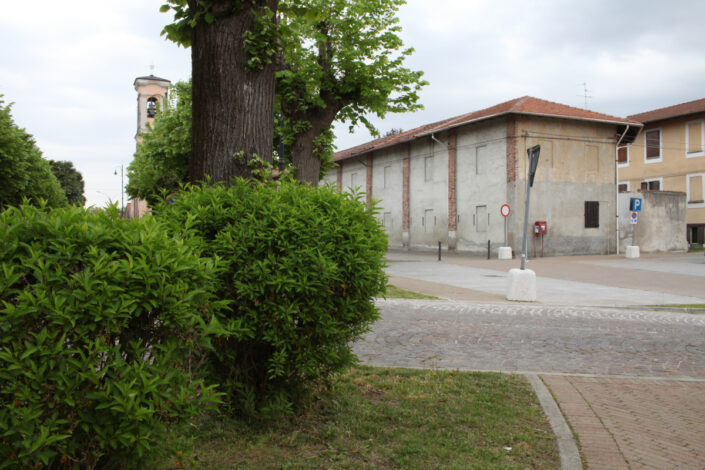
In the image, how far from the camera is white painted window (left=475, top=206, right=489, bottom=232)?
31.7m

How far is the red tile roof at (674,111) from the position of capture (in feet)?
128

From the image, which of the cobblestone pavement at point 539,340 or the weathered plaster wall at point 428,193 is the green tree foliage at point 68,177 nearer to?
the weathered plaster wall at point 428,193

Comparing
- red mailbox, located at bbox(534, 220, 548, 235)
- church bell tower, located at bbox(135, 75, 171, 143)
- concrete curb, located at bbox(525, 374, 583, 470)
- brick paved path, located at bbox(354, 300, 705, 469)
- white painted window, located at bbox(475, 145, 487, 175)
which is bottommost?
brick paved path, located at bbox(354, 300, 705, 469)

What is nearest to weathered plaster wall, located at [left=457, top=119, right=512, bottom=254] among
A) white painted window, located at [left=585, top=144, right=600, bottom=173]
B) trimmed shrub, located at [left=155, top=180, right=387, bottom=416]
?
white painted window, located at [left=585, top=144, right=600, bottom=173]

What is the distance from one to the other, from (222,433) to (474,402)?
2079 mm

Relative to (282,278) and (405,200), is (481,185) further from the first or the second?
(282,278)

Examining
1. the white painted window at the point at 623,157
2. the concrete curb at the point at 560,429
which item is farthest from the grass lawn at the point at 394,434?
the white painted window at the point at 623,157

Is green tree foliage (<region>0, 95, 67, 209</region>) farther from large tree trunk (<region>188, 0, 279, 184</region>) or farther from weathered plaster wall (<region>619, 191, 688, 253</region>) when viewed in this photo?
weathered plaster wall (<region>619, 191, 688, 253</region>)

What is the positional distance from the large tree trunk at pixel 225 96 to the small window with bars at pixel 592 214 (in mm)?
30582

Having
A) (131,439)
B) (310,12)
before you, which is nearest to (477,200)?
(310,12)

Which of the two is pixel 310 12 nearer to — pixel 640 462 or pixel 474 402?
pixel 474 402

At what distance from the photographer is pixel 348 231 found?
3680 mm

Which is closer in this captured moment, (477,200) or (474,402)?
(474,402)

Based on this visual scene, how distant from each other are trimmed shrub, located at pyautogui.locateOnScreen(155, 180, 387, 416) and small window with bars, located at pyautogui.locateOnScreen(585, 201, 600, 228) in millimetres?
30866
